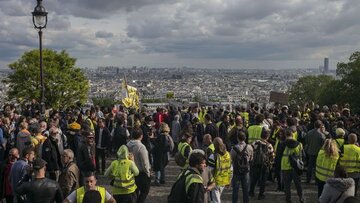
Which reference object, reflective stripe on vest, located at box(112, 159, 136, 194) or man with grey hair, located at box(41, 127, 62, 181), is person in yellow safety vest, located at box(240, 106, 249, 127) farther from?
reflective stripe on vest, located at box(112, 159, 136, 194)

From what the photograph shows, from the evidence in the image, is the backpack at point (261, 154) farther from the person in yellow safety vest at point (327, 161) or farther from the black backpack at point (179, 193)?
the black backpack at point (179, 193)

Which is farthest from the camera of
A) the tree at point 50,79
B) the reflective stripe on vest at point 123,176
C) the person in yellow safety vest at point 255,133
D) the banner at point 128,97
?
the tree at point 50,79

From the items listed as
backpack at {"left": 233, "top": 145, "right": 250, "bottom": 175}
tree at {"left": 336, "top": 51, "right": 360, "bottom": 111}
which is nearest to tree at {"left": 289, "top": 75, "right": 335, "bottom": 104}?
tree at {"left": 336, "top": 51, "right": 360, "bottom": 111}

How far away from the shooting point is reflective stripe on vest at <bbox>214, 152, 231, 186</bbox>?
27.8 feet

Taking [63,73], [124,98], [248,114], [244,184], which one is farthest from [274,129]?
[63,73]

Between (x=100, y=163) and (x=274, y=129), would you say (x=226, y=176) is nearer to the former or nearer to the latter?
(x=274, y=129)

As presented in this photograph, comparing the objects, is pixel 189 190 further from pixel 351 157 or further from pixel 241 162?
pixel 351 157

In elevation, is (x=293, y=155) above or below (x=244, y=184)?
above

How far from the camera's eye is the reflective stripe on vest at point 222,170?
27.8 feet

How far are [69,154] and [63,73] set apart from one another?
36.6 m

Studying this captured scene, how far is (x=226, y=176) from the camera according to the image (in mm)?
8562

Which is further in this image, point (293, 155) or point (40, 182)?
point (293, 155)

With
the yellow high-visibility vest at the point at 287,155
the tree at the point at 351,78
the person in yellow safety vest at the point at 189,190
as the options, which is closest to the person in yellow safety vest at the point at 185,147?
the yellow high-visibility vest at the point at 287,155

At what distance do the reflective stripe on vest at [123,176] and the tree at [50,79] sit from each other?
107ft
